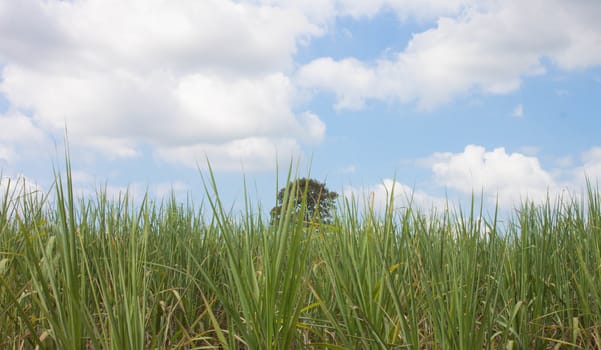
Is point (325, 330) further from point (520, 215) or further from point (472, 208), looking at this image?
point (520, 215)

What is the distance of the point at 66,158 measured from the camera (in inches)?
71.7

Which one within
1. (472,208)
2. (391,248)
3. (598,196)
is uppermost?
(598,196)

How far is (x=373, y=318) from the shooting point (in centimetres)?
219

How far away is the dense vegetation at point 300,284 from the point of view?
1789 mm

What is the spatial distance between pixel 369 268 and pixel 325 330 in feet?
1.54

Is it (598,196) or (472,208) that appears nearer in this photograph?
(472,208)

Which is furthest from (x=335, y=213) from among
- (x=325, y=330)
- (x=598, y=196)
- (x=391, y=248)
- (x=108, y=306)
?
(x=598, y=196)

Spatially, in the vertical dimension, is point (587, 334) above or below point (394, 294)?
below

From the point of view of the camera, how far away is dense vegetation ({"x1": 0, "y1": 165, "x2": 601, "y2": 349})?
179 cm

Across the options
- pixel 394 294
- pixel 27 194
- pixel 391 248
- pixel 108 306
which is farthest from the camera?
pixel 27 194

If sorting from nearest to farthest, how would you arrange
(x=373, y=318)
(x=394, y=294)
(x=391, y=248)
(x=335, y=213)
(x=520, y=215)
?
(x=394, y=294) → (x=373, y=318) → (x=391, y=248) → (x=335, y=213) → (x=520, y=215)

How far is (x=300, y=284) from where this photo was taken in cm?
236

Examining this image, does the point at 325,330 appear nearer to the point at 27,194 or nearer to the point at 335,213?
the point at 335,213

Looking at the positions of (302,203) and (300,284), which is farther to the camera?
(300,284)
